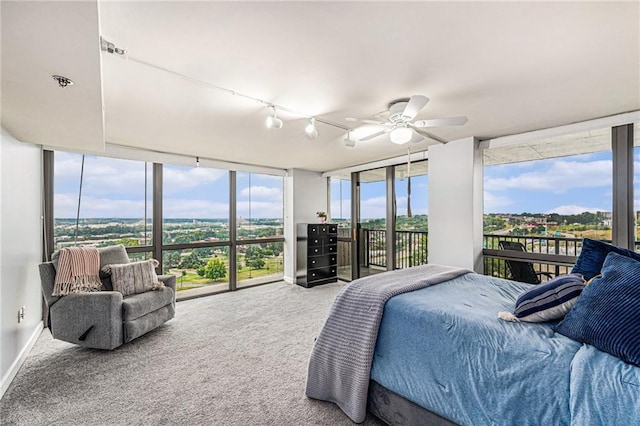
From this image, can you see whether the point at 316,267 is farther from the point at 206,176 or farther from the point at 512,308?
the point at 512,308

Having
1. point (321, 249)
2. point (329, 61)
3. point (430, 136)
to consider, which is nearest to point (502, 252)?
point (430, 136)

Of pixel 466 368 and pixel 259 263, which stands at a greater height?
pixel 466 368

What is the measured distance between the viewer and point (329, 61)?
1771 mm

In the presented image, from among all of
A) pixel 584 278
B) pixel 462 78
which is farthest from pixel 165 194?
pixel 584 278

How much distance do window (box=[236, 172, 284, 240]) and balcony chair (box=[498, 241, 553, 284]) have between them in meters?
3.97

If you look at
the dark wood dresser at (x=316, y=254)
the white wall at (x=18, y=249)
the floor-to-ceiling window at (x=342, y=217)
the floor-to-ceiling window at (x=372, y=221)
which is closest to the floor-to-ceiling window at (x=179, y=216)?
the white wall at (x=18, y=249)

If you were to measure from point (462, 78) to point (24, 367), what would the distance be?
A: 4.34 meters

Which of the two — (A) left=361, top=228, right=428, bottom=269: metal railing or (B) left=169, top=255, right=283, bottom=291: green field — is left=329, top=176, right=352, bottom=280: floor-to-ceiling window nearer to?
(A) left=361, top=228, right=428, bottom=269: metal railing

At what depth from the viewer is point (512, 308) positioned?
1721mm

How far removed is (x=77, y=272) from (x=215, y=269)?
7.14ft

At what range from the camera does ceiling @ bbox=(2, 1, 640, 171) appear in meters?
1.34

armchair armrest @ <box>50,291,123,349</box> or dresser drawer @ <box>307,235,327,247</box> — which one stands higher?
dresser drawer @ <box>307,235,327,247</box>

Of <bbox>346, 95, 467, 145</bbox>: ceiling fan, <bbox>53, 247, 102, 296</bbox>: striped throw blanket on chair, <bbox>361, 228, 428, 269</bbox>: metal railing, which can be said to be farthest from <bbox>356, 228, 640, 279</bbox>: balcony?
<bbox>53, 247, 102, 296</bbox>: striped throw blanket on chair

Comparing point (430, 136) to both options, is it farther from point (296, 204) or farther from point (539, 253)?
point (296, 204)
